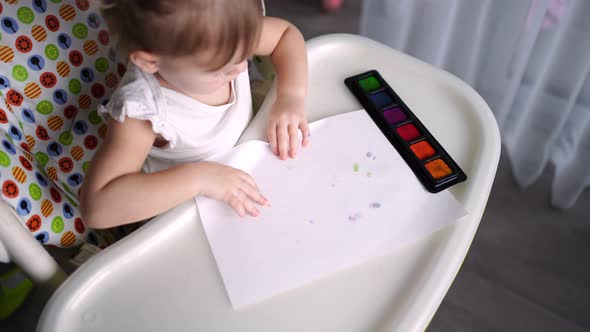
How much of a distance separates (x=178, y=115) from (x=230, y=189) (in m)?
0.13

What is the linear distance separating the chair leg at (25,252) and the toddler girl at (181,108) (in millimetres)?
59

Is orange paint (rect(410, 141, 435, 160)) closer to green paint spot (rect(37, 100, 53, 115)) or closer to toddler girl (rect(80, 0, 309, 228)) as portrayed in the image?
toddler girl (rect(80, 0, 309, 228))

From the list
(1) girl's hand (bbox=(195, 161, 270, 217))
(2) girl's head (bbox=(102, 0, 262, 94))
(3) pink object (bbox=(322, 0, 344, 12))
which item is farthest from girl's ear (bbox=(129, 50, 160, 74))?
(3) pink object (bbox=(322, 0, 344, 12))

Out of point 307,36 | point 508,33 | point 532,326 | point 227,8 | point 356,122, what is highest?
point 227,8

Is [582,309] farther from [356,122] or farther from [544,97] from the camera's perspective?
[356,122]

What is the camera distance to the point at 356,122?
26.5 inches

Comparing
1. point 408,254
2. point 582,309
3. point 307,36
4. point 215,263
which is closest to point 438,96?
point 408,254

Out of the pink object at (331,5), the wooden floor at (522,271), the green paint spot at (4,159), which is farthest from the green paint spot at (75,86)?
the pink object at (331,5)

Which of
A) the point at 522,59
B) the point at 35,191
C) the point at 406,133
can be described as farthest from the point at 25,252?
the point at 522,59

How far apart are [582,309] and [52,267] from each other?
107 centimetres

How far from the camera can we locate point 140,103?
22.8 inches

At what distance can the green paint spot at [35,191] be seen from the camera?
2.05ft

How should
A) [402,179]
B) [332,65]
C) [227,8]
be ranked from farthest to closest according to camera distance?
[332,65], [402,179], [227,8]

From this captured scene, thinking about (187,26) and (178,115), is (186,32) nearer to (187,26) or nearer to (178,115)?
(187,26)
